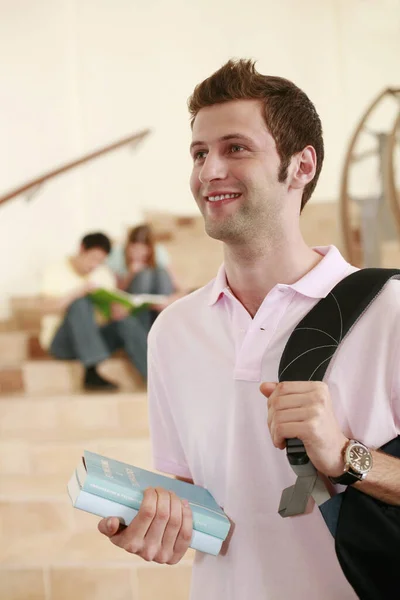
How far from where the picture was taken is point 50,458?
141 inches

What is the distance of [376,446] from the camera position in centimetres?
107

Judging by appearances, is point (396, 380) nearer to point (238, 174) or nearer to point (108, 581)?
point (238, 174)

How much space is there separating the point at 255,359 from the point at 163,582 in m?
2.00

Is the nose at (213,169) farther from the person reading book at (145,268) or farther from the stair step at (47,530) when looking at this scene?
the person reading book at (145,268)

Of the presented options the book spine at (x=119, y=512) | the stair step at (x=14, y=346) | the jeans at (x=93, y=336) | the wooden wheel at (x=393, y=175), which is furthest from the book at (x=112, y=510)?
the stair step at (x=14, y=346)

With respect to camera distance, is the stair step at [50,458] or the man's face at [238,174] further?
the stair step at [50,458]

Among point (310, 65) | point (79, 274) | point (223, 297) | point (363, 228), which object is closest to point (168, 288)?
point (79, 274)

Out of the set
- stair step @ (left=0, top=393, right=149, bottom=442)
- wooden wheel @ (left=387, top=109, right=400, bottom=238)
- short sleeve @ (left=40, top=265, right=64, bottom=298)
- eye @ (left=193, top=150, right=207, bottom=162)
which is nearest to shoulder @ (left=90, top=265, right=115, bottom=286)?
short sleeve @ (left=40, top=265, right=64, bottom=298)

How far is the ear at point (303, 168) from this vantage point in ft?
4.00

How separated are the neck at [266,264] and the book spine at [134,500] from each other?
313 mm

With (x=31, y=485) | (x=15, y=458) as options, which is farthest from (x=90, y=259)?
(x=31, y=485)

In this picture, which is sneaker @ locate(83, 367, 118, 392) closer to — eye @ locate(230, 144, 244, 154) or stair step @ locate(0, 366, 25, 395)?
stair step @ locate(0, 366, 25, 395)

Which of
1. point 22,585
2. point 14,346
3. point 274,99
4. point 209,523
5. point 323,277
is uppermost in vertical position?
point 274,99

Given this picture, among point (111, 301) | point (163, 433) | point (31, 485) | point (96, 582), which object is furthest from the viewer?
point (111, 301)
